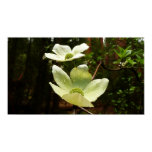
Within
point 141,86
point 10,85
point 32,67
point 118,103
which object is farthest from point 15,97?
point 141,86

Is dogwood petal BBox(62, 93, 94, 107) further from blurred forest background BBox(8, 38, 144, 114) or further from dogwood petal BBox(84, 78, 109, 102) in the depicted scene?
blurred forest background BBox(8, 38, 144, 114)

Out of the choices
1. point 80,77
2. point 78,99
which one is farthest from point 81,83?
point 78,99

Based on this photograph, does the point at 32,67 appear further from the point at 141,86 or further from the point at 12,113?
the point at 141,86

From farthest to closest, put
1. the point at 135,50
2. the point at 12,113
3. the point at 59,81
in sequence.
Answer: the point at 12,113, the point at 135,50, the point at 59,81

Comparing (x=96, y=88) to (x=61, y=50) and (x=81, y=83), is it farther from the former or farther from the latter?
(x=61, y=50)

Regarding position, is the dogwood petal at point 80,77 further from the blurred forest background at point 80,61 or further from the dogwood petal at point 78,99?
the blurred forest background at point 80,61

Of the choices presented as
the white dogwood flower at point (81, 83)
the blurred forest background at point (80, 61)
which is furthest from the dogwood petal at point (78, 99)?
the blurred forest background at point (80, 61)
